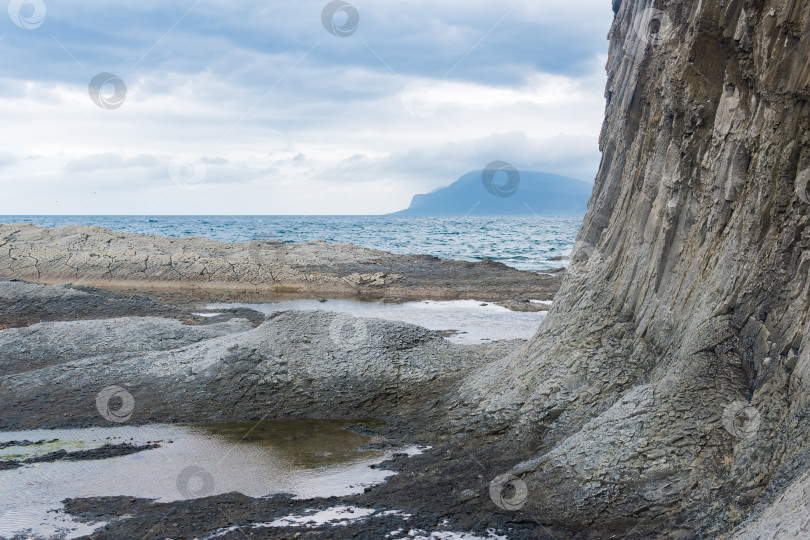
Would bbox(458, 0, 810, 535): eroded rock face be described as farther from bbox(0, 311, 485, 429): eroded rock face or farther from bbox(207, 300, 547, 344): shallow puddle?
bbox(207, 300, 547, 344): shallow puddle

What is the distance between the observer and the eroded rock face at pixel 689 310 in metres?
6.00

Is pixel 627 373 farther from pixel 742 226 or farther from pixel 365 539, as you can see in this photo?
pixel 365 539

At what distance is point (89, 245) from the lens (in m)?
33.9

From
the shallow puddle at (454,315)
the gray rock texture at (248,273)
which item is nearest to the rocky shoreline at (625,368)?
the shallow puddle at (454,315)

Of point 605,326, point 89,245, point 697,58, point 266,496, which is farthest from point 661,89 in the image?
point 89,245

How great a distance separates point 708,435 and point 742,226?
6.65 feet

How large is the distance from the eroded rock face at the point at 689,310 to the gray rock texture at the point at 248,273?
16726 mm

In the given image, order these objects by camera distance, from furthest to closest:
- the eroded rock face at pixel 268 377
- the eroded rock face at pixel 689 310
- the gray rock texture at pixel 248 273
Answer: the gray rock texture at pixel 248 273
the eroded rock face at pixel 268 377
the eroded rock face at pixel 689 310

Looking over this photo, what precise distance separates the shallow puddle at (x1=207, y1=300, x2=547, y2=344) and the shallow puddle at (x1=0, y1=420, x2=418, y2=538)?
299 inches

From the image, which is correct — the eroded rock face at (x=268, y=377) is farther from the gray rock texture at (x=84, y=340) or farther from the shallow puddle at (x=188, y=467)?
the gray rock texture at (x=84, y=340)

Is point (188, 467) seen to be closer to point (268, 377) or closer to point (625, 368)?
point (268, 377)

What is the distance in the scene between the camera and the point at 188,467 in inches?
333

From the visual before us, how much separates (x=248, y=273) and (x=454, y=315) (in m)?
11.4

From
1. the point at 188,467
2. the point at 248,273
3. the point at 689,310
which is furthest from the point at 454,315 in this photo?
the point at 689,310
